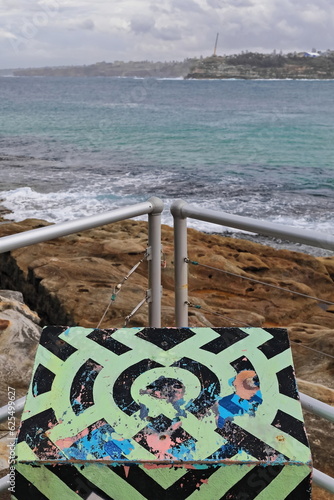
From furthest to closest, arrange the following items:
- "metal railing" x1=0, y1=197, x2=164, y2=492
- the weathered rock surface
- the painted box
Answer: the weathered rock surface → "metal railing" x1=0, y1=197, x2=164, y2=492 → the painted box

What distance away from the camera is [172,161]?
92.1 feet

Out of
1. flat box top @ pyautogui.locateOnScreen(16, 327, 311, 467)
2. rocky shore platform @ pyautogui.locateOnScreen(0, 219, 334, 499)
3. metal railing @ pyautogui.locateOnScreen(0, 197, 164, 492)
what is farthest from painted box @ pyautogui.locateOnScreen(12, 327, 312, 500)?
rocky shore platform @ pyautogui.locateOnScreen(0, 219, 334, 499)

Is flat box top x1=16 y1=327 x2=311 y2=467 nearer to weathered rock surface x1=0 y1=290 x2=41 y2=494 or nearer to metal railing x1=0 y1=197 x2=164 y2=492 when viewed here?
metal railing x1=0 y1=197 x2=164 y2=492

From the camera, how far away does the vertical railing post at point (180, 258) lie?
89.7 inches

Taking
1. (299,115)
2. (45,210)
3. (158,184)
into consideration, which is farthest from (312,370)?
(299,115)

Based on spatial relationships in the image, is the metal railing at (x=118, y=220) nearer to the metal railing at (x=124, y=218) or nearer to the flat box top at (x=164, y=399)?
the metal railing at (x=124, y=218)

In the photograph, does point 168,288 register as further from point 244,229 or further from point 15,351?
→ point 244,229

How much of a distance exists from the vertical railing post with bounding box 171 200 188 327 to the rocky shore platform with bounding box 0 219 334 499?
1147 millimetres

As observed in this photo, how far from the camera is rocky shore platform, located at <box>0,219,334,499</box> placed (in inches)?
170

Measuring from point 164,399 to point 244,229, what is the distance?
0.75 m

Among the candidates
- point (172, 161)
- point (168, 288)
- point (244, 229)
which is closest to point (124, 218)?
point (244, 229)

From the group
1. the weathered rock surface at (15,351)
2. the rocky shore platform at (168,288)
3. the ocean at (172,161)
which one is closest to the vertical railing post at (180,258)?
the weathered rock surface at (15,351)

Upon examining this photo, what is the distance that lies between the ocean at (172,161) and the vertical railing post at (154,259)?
39.4 ft

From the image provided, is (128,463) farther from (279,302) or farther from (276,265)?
(276,265)
